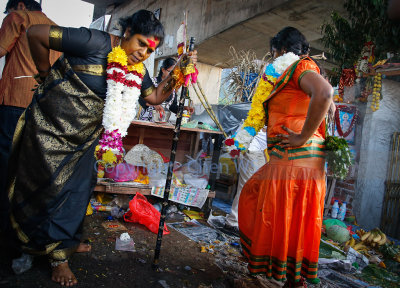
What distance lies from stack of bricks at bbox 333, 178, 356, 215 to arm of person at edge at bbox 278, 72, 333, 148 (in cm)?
504

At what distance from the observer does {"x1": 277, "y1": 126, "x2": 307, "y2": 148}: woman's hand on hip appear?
1.93 metres

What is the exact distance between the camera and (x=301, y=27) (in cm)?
644

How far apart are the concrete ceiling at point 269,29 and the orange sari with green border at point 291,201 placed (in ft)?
13.9

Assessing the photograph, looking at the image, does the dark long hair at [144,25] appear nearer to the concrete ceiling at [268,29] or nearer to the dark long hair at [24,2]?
the dark long hair at [24,2]

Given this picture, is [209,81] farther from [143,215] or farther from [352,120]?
[143,215]

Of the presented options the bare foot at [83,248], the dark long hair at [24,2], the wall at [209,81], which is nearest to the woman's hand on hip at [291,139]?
the bare foot at [83,248]

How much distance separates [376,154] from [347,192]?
3.40 feet

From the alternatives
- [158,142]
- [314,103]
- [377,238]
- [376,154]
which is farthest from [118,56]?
[376,154]

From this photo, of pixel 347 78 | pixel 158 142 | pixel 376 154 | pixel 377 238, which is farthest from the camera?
pixel 376 154

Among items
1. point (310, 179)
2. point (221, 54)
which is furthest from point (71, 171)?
point (221, 54)

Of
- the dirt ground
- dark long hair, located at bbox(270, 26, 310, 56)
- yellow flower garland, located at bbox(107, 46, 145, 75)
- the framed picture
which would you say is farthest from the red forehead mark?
the framed picture

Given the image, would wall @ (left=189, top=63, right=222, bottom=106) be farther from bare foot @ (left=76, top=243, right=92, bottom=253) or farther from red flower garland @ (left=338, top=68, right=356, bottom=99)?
bare foot @ (left=76, top=243, right=92, bottom=253)

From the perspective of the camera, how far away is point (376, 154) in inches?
241

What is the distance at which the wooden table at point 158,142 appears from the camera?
390 cm
